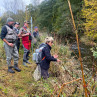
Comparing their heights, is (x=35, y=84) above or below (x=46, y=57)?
below

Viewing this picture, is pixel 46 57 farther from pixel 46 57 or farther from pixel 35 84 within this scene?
pixel 35 84

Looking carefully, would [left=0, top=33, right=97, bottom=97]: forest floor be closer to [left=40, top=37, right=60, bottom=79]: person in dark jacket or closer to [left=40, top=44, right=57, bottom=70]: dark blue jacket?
[left=40, top=37, right=60, bottom=79]: person in dark jacket

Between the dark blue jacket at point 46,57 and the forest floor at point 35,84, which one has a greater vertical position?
the dark blue jacket at point 46,57

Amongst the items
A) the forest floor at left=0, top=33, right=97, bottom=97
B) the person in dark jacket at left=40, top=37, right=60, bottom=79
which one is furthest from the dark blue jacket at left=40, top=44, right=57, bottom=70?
the forest floor at left=0, top=33, right=97, bottom=97

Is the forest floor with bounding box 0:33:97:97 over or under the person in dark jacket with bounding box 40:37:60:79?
under

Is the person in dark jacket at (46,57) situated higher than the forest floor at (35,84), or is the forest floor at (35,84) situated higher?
the person in dark jacket at (46,57)

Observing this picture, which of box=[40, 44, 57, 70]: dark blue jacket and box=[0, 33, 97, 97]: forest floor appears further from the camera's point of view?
box=[40, 44, 57, 70]: dark blue jacket

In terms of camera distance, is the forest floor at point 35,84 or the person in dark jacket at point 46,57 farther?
the person in dark jacket at point 46,57

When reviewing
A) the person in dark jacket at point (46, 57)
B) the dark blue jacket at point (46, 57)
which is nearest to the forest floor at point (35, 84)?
the person in dark jacket at point (46, 57)

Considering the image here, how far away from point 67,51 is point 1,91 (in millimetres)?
4644

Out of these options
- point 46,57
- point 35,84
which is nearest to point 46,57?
point 46,57

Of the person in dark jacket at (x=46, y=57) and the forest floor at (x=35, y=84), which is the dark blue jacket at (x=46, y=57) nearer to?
the person in dark jacket at (x=46, y=57)

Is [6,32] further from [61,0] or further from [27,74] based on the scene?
[61,0]

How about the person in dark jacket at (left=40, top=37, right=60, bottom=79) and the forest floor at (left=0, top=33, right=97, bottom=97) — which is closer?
the forest floor at (left=0, top=33, right=97, bottom=97)
